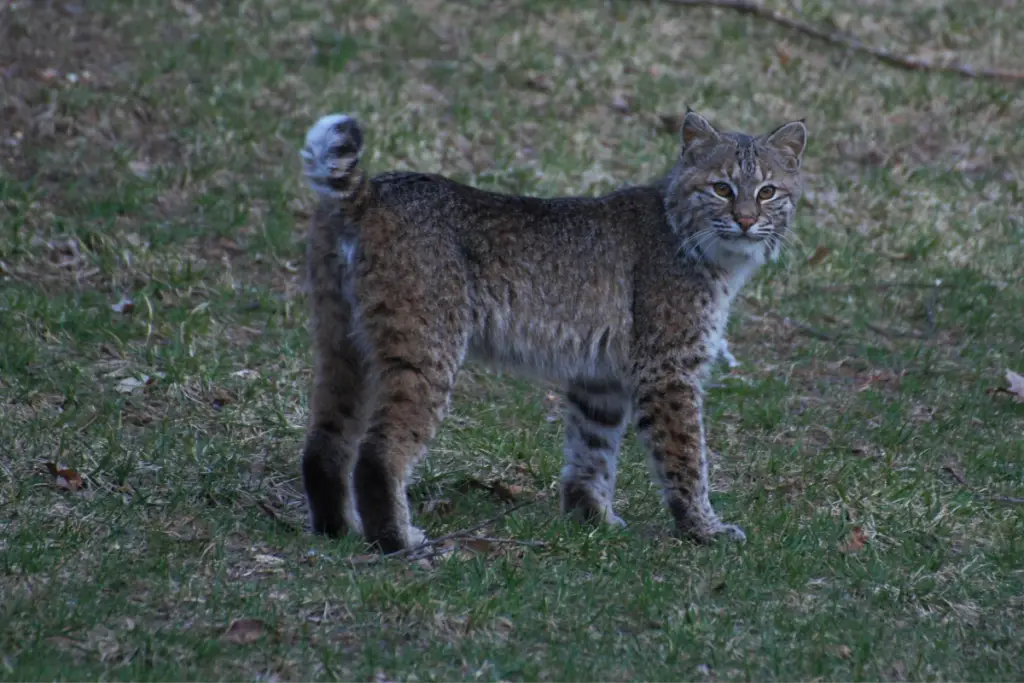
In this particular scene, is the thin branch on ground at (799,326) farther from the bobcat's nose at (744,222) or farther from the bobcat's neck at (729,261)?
the bobcat's nose at (744,222)

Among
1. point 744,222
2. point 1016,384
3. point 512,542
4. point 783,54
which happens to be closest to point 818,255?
point 1016,384

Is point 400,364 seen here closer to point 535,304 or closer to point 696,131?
point 535,304

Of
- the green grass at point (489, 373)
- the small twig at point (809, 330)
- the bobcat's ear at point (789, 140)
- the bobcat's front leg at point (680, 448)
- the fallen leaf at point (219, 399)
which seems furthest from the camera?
the small twig at point (809, 330)

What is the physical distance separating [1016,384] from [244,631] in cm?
461

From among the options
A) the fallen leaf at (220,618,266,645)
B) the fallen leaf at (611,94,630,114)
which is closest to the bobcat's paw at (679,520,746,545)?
the fallen leaf at (220,618,266,645)

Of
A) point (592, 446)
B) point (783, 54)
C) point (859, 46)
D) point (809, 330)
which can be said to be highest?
point (859, 46)

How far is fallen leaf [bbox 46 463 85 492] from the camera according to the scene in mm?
5761

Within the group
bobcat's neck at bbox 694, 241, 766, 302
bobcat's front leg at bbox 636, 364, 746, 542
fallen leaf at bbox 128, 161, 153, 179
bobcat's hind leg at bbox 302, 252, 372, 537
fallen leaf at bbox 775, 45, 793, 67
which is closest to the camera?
bobcat's hind leg at bbox 302, 252, 372, 537

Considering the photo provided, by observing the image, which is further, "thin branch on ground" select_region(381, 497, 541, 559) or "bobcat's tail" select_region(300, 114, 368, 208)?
"bobcat's tail" select_region(300, 114, 368, 208)

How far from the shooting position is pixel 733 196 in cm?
598

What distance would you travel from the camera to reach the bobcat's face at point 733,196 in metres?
5.95

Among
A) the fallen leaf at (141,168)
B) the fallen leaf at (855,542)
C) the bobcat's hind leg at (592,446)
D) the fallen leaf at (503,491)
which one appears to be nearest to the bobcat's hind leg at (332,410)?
the fallen leaf at (503,491)

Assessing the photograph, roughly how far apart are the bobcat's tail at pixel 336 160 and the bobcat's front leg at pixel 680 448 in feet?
4.79

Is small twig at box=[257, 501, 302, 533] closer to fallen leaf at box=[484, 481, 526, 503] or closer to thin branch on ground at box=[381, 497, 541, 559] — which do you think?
thin branch on ground at box=[381, 497, 541, 559]
